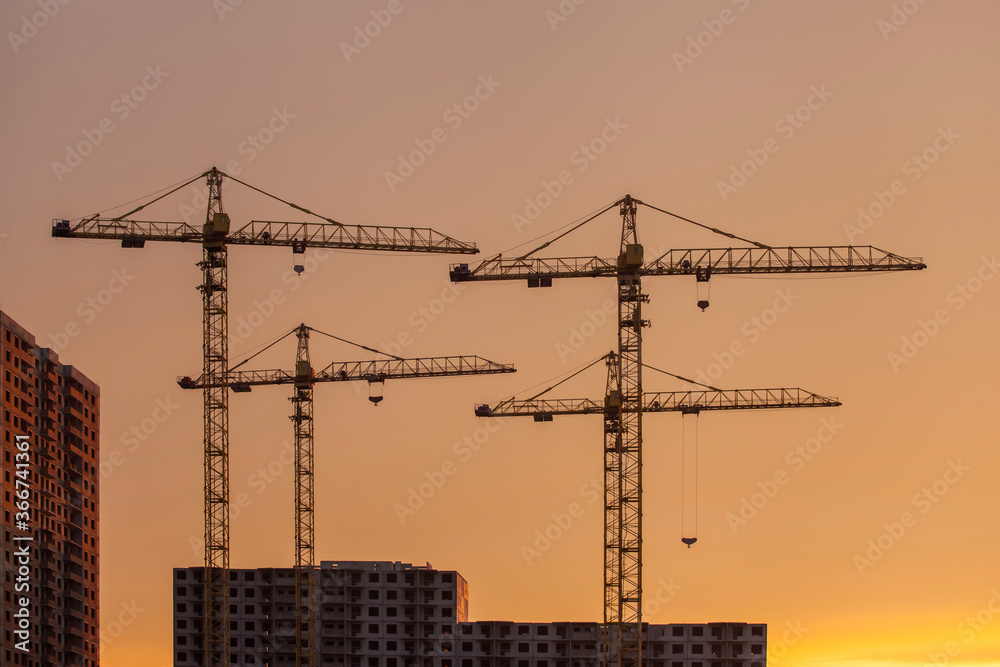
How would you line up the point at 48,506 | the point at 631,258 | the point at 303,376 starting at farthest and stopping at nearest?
the point at 48,506 < the point at 303,376 < the point at 631,258

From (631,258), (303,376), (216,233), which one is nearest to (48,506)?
(303,376)

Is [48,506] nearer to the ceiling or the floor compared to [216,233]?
nearer to the floor

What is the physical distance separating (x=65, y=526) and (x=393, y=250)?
41839 millimetres

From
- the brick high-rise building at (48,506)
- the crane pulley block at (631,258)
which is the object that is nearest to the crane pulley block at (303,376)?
the brick high-rise building at (48,506)

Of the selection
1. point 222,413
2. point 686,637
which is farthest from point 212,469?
point 686,637

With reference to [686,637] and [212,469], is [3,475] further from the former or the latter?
[686,637]

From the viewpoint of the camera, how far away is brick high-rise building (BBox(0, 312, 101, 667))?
165625 mm

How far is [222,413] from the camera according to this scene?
488 ft

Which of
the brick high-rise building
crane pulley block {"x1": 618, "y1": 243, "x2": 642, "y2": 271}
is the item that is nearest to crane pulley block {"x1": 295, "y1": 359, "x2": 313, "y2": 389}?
the brick high-rise building

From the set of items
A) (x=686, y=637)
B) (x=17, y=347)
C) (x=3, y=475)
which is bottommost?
(x=686, y=637)

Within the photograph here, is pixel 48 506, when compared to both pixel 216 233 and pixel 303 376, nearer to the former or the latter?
pixel 303 376

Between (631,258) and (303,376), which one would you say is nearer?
(631,258)

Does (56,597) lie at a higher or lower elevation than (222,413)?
lower

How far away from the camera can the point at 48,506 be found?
586 ft
